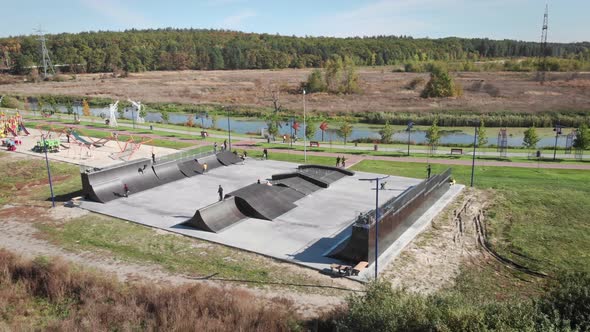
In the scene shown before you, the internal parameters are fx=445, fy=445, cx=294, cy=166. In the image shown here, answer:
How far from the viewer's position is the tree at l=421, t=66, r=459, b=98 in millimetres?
92812

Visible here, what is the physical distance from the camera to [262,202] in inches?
1072

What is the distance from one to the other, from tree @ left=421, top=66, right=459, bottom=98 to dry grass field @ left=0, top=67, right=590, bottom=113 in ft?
8.70

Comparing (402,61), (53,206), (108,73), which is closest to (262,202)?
(53,206)

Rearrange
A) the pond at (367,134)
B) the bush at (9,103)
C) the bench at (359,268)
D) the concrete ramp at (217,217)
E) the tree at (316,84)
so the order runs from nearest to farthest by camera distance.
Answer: the bench at (359,268)
the concrete ramp at (217,217)
the pond at (367,134)
the bush at (9,103)
the tree at (316,84)

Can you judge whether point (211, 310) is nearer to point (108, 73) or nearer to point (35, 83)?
point (35, 83)

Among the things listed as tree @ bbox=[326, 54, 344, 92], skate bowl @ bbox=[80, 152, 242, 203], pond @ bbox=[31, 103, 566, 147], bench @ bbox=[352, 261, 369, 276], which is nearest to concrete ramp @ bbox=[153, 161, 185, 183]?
skate bowl @ bbox=[80, 152, 242, 203]

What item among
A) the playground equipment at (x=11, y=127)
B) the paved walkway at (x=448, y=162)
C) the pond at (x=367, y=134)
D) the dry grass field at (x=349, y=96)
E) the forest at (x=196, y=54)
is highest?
the forest at (x=196, y=54)

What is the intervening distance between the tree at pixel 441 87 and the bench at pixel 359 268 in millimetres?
80733

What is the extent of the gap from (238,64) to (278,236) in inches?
5975

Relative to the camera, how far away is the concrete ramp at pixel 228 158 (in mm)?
39906

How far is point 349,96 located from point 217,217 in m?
78.6

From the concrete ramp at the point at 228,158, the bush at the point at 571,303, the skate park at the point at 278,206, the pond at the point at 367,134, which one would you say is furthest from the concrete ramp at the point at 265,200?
the pond at the point at 367,134

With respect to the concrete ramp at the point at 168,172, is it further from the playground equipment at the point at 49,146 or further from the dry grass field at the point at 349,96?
the dry grass field at the point at 349,96

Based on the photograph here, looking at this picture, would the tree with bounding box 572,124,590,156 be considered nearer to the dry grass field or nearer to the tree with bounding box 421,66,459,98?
the dry grass field
